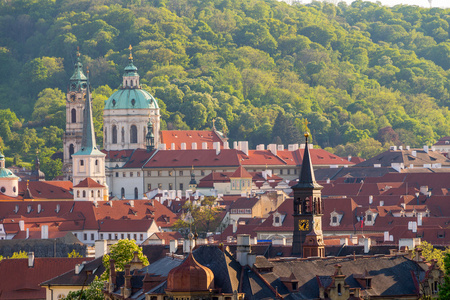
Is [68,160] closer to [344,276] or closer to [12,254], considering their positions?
[12,254]

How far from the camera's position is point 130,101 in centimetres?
18050

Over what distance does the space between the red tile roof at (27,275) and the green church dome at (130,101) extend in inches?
4318

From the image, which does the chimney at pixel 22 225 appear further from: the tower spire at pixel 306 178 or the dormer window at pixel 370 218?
the tower spire at pixel 306 178

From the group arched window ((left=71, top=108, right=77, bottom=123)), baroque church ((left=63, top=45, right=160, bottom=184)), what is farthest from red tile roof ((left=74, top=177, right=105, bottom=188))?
arched window ((left=71, top=108, right=77, bottom=123))

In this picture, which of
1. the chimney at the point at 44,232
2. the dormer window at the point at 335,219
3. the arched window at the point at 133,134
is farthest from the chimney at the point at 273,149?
the dormer window at the point at 335,219

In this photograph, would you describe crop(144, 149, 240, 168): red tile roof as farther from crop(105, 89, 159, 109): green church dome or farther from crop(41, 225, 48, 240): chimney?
crop(41, 225, 48, 240): chimney

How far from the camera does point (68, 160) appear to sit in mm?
182125

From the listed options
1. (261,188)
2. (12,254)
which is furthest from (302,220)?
(261,188)

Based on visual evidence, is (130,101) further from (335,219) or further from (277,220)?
(335,219)

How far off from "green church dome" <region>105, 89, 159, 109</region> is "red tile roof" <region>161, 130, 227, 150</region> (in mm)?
4163

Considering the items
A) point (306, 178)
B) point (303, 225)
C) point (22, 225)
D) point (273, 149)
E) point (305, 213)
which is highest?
point (273, 149)

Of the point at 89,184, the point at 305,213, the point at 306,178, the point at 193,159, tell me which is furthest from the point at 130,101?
the point at 305,213

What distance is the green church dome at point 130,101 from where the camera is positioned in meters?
180

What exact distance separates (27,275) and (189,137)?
4681 inches
